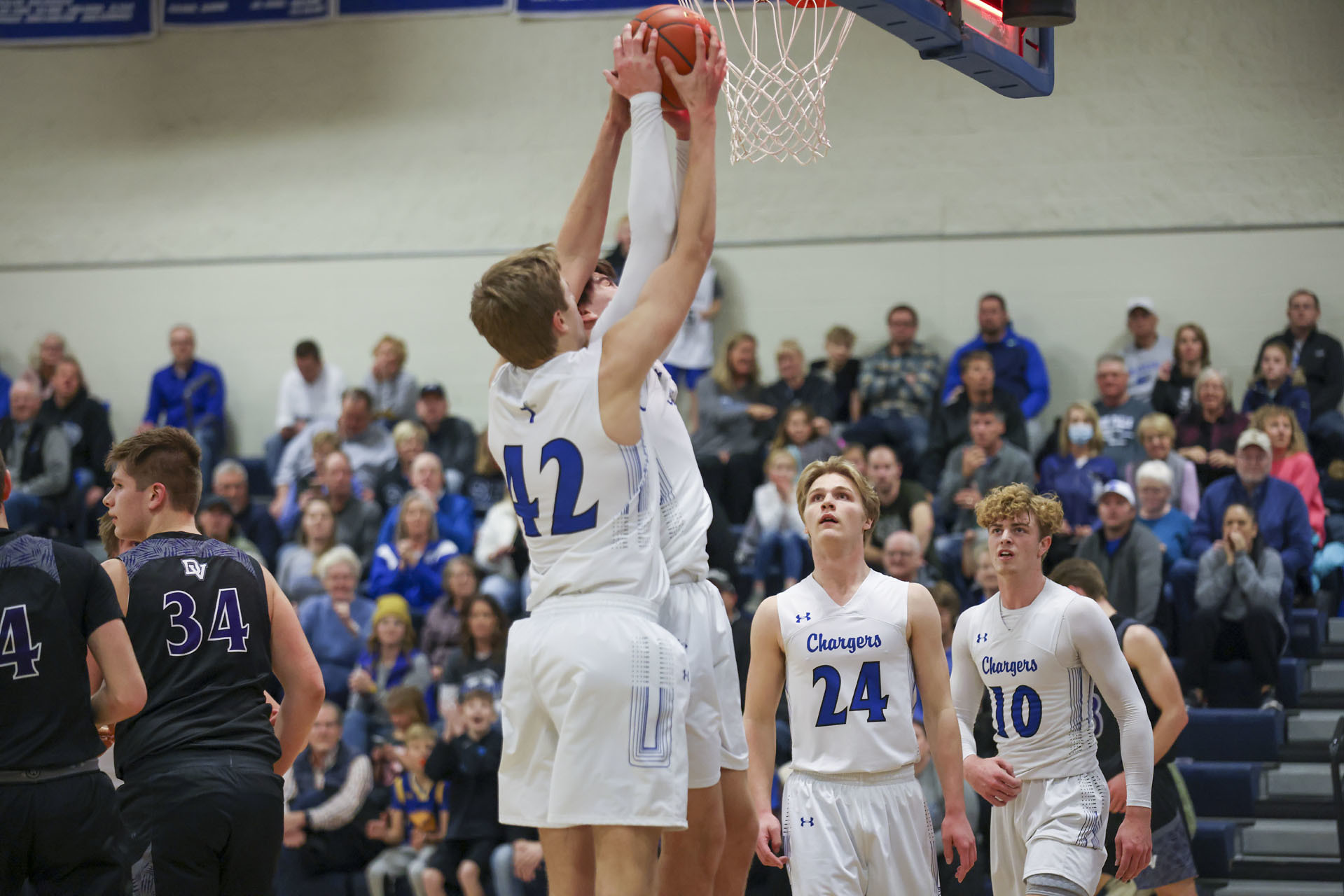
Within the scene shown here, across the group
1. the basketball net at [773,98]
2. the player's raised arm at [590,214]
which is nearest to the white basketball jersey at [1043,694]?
the basketball net at [773,98]

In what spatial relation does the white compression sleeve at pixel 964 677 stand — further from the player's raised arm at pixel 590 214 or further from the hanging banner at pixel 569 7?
the hanging banner at pixel 569 7

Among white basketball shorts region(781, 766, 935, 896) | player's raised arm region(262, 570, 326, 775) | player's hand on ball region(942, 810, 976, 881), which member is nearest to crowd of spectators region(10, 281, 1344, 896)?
white basketball shorts region(781, 766, 935, 896)

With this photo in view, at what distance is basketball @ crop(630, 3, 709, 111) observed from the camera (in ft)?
13.2

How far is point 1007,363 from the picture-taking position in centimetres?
1314

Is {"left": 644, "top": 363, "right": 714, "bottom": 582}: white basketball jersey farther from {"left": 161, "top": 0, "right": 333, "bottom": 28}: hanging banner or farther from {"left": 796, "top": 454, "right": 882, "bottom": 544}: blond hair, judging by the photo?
{"left": 161, "top": 0, "right": 333, "bottom": 28}: hanging banner

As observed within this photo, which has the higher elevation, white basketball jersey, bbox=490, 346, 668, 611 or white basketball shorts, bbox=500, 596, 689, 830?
white basketball jersey, bbox=490, 346, 668, 611

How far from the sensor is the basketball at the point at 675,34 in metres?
4.03

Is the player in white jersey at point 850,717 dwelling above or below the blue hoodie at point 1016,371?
below

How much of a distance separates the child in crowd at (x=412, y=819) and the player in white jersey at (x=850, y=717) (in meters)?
4.39

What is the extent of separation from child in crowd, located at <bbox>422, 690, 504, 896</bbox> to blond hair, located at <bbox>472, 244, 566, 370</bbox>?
17.8 feet

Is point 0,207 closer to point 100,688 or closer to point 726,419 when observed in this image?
point 726,419

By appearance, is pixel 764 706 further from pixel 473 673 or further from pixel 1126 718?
pixel 473 673

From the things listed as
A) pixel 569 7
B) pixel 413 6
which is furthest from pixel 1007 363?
pixel 413 6

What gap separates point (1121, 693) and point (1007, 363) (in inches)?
310
